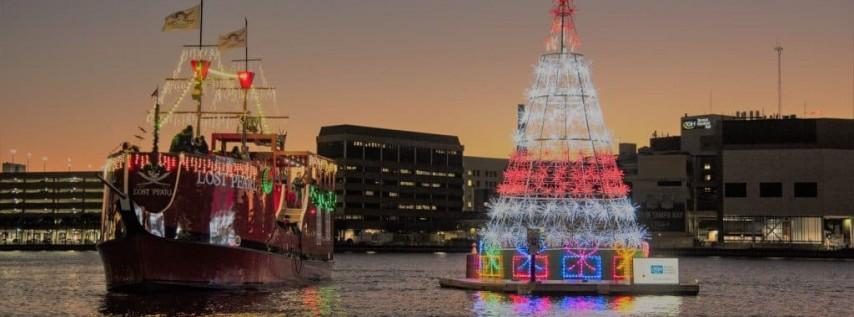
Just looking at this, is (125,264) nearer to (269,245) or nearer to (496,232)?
(269,245)

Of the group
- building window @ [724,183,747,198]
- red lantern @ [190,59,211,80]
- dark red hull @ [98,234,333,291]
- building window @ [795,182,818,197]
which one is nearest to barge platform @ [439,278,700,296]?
dark red hull @ [98,234,333,291]

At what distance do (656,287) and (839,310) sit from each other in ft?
34.7

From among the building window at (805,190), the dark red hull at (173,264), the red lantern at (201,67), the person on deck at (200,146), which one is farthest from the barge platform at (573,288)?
the building window at (805,190)

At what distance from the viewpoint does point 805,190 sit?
545ft

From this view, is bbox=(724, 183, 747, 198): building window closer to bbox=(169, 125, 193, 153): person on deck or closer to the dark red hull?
the dark red hull

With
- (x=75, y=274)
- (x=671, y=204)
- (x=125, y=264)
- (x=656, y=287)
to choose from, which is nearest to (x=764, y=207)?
(x=671, y=204)

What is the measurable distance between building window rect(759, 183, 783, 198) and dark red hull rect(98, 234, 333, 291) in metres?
124

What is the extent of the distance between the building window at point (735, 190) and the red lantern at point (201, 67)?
123 m

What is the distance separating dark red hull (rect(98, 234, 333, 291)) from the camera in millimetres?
51000

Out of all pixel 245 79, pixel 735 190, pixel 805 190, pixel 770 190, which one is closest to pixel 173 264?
pixel 245 79

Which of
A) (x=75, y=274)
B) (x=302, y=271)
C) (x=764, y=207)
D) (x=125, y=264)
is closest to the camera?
(x=125, y=264)

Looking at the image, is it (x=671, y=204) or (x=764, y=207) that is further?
(x=671, y=204)

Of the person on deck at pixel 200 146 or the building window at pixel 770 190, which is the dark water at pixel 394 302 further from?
the building window at pixel 770 190

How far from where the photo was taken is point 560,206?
53.2 meters
